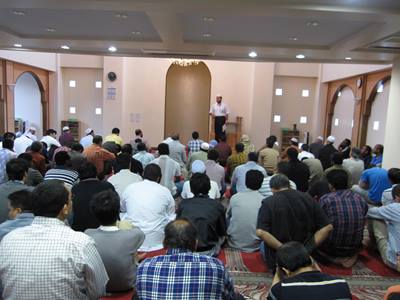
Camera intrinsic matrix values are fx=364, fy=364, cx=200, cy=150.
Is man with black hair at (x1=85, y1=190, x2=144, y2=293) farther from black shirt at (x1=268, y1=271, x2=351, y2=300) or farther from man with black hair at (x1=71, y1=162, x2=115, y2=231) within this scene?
black shirt at (x1=268, y1=271, x2=351, y2=300)

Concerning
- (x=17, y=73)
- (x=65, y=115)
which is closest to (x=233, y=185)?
(x=17, y=73)

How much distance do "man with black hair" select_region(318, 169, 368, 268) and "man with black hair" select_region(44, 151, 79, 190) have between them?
2.80 meters

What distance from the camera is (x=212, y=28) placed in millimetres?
5508

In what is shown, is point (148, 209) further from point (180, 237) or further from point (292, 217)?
point (180, 237)

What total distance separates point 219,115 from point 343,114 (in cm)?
360

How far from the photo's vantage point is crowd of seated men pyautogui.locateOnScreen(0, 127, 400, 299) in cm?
175

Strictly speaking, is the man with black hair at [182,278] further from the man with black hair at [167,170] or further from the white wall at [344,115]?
the white wall at [344,115]

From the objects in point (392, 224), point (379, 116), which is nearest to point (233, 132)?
point (379, 116)

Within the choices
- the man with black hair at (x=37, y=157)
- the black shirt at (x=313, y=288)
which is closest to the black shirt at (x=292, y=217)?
the black shirt at (x=313, y=288)

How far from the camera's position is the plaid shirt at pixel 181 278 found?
1672 mm

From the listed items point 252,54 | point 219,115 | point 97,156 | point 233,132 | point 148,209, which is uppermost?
point 252,54

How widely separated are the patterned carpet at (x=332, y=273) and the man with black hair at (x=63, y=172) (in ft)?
4.28

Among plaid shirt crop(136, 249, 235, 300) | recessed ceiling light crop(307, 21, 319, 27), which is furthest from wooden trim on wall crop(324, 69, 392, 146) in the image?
plaid shirt crop(136, 249, 235, 300)

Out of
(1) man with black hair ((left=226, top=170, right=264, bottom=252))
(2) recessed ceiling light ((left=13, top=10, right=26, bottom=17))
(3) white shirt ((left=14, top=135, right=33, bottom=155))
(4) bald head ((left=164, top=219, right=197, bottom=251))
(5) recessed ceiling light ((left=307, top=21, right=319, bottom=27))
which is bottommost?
(1) man with black hair ((left=226, top=170, right=264, bottom=252))
